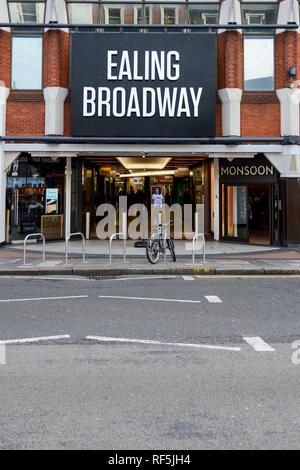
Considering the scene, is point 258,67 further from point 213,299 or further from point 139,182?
point 213,299

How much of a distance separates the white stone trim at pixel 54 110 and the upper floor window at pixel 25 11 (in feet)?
9.48

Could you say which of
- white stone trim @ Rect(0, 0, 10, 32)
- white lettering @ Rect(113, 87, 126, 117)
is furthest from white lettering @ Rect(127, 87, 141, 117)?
white stone trim @ Rect(0, 0, 10, 32)

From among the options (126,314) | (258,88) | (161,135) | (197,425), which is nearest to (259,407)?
(197,425)

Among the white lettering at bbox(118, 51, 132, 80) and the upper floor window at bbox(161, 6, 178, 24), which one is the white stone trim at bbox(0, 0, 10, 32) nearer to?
the white lettering at bbox(118, 51, 132, 80)

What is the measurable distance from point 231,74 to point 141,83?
3449 millimetres

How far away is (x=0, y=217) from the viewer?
1764cm

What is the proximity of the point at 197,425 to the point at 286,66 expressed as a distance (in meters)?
16.7

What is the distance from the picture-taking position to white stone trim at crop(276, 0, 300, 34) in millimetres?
17234

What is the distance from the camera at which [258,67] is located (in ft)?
58.9

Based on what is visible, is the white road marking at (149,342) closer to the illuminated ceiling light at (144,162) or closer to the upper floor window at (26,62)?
the upper floor window at (26,62)

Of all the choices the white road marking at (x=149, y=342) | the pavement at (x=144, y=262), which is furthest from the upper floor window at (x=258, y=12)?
the white road marking at (x=149, y=342)

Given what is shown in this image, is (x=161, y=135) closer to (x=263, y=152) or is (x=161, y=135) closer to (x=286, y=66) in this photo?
(x=263, y=152)

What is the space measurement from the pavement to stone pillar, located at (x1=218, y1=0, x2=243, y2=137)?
471 centimetres

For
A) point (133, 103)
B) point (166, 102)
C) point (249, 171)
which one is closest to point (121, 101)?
point (133, 103)
